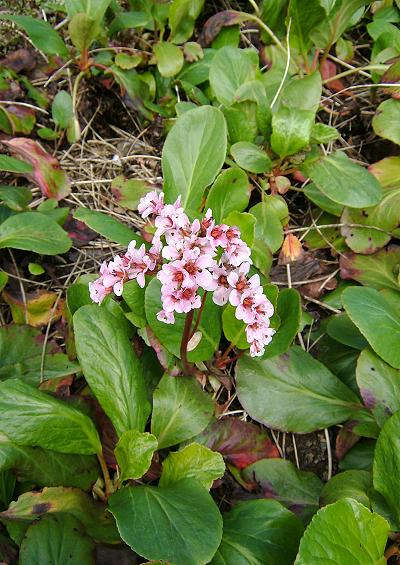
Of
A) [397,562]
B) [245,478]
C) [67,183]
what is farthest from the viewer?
[67,183]

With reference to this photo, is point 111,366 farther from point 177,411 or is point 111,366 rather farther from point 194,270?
point 194,270

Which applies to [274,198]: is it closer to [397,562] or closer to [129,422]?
[129,422]

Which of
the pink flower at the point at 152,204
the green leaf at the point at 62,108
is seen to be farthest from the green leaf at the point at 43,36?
the pink flower at the point at 152,204

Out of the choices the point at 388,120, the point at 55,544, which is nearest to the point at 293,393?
the point at 55,544

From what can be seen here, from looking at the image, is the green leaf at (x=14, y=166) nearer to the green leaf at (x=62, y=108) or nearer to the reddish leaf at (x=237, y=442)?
the green leaf at (x=62, y=108)

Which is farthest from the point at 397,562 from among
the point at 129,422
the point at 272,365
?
the point at 129,422

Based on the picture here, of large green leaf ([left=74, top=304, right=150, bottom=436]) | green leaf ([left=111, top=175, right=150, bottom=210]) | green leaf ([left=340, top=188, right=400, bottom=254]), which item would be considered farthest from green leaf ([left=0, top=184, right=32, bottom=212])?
green leaf ([left=340, top=188, right=400, bottom=254])
